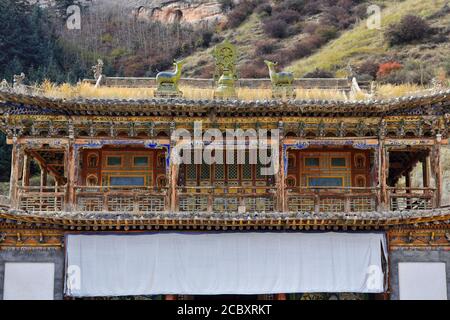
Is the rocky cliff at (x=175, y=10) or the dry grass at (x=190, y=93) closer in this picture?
the dry grass at (x=190, y=93)

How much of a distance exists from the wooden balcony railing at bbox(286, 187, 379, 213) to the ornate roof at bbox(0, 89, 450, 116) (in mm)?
2299

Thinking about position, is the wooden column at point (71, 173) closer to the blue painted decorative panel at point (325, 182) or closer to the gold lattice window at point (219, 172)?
the gold lattice window at point (219, 172)

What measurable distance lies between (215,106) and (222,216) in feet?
10.5

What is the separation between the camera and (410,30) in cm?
5991

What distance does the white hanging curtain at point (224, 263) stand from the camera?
850 inches

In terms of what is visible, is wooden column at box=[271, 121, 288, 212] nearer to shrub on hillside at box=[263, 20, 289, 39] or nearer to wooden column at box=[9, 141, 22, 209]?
wooden column at box=[9, 141, 22, 209]

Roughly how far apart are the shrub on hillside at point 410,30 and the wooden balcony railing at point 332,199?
39.1 metres

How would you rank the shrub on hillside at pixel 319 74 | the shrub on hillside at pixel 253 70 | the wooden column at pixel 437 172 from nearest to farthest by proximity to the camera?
the wooden column at pixel 437 172 < the shrub on hillside at pixel 319 74 < the shrub on hillside at pixel 253 70

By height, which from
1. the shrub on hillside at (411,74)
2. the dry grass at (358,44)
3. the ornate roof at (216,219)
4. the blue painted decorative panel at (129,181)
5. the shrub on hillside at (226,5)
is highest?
the shrub on hillside at (226,5)

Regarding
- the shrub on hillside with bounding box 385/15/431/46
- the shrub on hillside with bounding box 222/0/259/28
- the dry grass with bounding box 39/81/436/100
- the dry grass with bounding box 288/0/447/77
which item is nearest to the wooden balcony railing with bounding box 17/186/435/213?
the dry grass with bounding box 39/81/436/100

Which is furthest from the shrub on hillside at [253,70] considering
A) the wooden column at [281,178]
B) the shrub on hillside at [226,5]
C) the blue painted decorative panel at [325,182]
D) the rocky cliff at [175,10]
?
the wooden column at [281,178]

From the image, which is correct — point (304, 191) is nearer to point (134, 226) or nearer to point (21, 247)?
point (134, 226)
